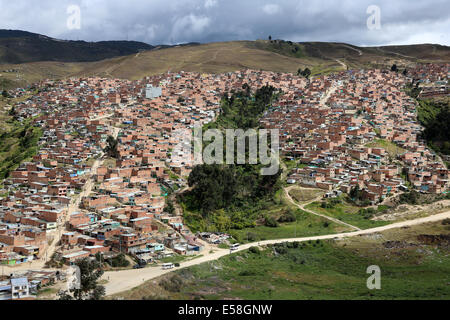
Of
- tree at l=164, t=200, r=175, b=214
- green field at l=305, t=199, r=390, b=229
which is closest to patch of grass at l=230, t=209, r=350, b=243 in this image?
green field at l=305, t=199, r=390, b=229

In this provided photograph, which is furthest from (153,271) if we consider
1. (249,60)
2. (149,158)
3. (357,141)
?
(249,60)

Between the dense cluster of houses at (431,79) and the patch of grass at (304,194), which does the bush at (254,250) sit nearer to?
the patch of grass at (304,194)

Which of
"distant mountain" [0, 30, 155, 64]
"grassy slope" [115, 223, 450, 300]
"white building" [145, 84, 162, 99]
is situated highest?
"distant mountain" [0, 30, 155, 64]

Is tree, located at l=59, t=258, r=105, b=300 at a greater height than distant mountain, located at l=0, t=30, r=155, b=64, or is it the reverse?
distant mountain, located at l=0, t=30, r=155, b=64

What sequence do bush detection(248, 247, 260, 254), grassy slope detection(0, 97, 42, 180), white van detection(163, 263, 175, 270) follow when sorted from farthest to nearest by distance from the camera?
grassy slope detection(0, 97, 42, 180) < bush detection(248, 247, 260, 254) < white van detection(163, 263, 175, 270)

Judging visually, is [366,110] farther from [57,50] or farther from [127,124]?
[57,50]

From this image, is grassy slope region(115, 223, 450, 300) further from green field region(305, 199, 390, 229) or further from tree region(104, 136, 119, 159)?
tree region(104, 136, 119, 159)

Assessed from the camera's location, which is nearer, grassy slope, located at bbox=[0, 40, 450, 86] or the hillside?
the hillside

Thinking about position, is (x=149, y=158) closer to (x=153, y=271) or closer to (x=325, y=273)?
(x=153, y=271)
